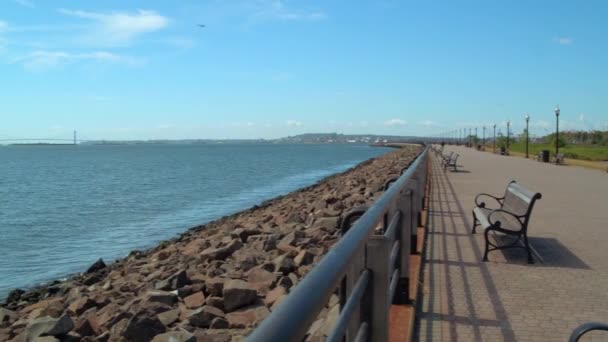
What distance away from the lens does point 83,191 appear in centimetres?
3616

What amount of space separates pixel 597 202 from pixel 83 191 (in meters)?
30.8

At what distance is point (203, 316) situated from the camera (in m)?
5.57

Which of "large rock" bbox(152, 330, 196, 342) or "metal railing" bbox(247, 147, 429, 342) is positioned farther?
"large rock" bbox(152, 330, 196, 342)

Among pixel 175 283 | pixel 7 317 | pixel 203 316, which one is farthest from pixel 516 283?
pixel 7 317

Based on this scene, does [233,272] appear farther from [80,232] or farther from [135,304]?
[80,232]

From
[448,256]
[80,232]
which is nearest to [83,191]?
[80,232]

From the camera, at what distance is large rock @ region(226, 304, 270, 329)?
17.7ft

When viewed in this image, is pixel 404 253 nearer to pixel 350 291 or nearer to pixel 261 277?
pixel 261 277

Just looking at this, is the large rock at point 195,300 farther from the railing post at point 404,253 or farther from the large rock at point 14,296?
the large rock at point 14,296

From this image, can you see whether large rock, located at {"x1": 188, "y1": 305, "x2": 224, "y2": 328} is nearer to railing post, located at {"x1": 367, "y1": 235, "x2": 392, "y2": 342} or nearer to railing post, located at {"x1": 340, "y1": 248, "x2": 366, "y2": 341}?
railing post, located at {"x1": 367, "y1": 235, "x2": 392, "y2": 342}

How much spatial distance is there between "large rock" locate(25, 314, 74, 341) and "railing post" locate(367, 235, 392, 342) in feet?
13.7

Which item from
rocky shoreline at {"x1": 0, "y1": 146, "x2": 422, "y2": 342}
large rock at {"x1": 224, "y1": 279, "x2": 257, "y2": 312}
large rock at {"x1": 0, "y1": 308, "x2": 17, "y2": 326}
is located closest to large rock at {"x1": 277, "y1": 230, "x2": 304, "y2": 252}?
rocky shoreline at {"x1": 0, "y1": 146, "x2": 422, "y2": 342}

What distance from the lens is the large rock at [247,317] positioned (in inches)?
212

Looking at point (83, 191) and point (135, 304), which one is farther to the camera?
point (83, 191)
